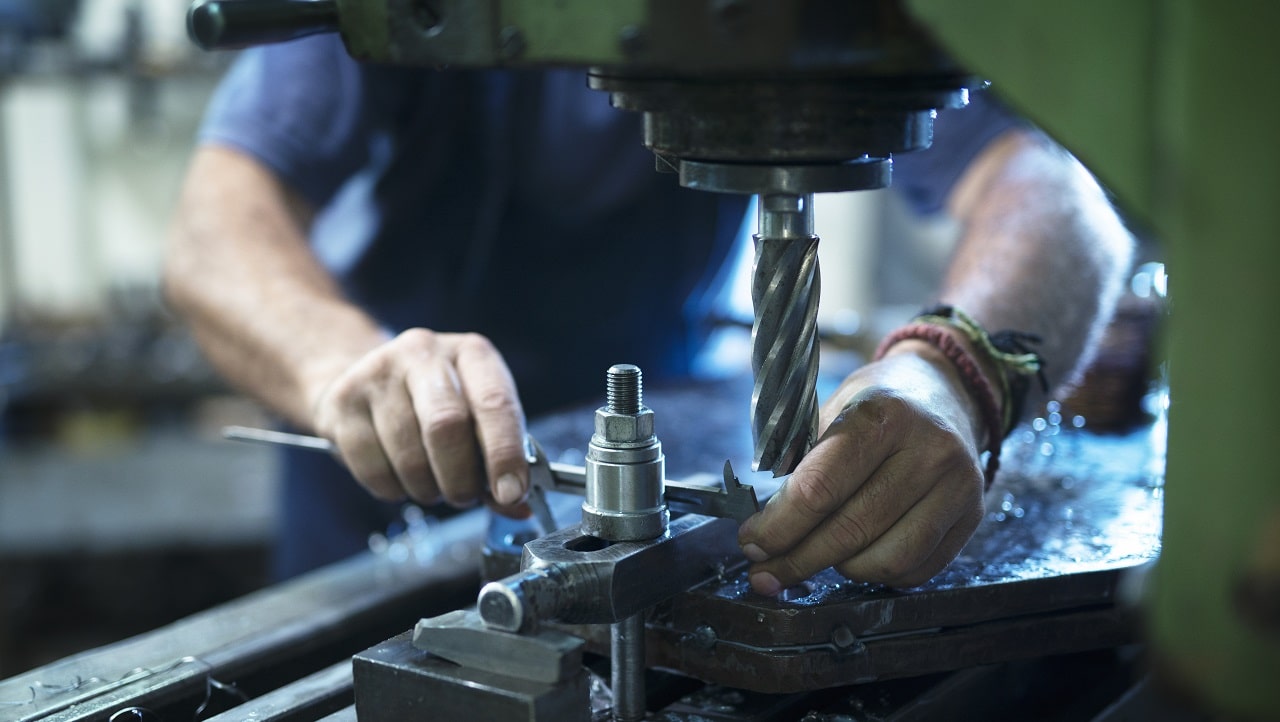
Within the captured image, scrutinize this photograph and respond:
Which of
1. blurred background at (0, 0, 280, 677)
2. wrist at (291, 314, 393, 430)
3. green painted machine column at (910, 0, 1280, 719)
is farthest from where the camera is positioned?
blurred background at (0, 0, 280, 677)

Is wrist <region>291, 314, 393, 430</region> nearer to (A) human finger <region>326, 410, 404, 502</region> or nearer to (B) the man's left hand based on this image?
(A) human finger <region>326, 410, 404, 502</region>

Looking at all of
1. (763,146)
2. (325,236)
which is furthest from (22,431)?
(763,146)

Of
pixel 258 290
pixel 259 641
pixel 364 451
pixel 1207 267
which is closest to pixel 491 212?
pixel 258 290

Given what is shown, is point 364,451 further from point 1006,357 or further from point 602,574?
point 1006,357

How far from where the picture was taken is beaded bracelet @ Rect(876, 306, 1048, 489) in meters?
0.99

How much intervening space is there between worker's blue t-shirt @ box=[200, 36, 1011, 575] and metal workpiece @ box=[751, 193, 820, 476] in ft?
2.62

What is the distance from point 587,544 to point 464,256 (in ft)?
2.92

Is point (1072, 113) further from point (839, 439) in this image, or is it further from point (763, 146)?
point (839, 439)

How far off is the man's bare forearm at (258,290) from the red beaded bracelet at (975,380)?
0.55 meters

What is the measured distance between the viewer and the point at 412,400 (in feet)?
3.26

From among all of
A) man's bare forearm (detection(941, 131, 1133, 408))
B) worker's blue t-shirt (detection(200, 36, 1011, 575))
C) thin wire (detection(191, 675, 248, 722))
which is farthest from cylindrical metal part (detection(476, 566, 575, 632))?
worker's blue t-shirt (detection(200, 36, 1011, 575))

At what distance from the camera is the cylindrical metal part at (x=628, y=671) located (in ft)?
2.62

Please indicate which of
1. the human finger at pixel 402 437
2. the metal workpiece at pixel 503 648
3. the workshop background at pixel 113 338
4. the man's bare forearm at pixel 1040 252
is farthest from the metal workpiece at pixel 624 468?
the workshop background at pixel 113 338

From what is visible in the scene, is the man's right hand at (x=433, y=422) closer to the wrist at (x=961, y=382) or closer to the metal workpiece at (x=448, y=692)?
the metal workpiece at (x=448, y=692)
